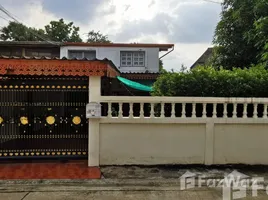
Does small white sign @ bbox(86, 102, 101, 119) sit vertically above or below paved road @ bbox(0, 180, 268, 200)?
above

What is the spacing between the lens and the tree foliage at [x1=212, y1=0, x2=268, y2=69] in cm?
1275

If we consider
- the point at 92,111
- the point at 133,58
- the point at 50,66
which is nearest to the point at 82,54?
the point at 133,58

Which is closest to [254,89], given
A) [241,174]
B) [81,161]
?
[241,174]

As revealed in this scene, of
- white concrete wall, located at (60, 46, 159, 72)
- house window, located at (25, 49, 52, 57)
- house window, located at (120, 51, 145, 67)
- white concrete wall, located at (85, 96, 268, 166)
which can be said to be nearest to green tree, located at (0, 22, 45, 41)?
house window, located at (25, 49, 52, 57)

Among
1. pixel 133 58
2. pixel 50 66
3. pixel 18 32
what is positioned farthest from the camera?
pixel 18 32

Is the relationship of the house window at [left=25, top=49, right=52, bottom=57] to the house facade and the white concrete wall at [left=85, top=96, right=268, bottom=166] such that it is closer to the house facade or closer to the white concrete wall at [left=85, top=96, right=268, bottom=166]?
the house facade

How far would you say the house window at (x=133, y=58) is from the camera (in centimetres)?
1789

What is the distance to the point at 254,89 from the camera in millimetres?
6348

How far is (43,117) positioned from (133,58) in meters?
12.2

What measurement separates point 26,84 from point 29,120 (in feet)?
2.53

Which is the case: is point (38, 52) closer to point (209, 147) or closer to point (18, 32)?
point (209, 147)

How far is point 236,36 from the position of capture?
44.9ft

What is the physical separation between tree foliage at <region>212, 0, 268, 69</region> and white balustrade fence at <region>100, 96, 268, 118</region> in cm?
661

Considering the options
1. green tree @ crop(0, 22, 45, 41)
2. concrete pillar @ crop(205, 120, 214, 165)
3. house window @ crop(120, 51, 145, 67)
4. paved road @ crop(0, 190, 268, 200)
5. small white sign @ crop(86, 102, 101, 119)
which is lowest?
paved road @ crop(0, 190, 268, 200)
